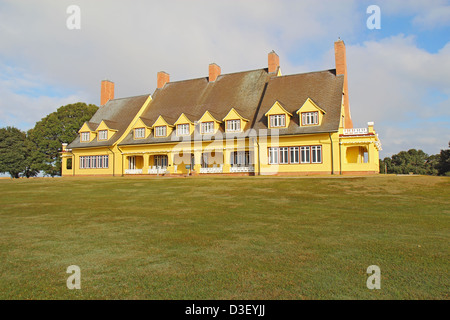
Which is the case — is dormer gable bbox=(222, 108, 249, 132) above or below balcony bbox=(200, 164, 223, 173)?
above

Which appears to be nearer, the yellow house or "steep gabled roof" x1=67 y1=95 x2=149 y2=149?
the yellow house

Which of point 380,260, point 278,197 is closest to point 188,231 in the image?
point 380,260

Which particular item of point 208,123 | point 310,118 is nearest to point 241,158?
point 208,123

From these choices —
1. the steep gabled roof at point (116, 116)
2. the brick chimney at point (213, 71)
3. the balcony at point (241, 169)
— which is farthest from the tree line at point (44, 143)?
the balcony at point (241, 169)

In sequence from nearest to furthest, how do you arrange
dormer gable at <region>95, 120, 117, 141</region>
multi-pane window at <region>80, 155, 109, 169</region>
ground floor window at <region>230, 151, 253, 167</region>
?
ground floor window at <region>230, 151, 253, 167</region> < dormer gable at <region>95, 120, 117, 141</region> < multi-pane window at <region>80, 155, 109, 169</region>

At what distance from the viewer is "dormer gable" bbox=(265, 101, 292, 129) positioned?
30547 millimetres

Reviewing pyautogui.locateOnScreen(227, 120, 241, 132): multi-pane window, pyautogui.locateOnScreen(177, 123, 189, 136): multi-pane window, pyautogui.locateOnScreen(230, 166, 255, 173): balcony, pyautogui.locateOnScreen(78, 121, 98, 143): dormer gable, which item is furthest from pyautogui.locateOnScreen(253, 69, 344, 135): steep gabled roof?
pyautogui.locateOnScreen(78, 121, 98, 143): dormer gable

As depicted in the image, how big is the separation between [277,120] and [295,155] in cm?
371

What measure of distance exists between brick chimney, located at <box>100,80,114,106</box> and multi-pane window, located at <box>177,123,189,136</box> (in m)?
17.1

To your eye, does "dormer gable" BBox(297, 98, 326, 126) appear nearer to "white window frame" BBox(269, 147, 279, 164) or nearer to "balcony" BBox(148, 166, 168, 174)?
"white window frame" BBox(269, 147, 279, 164)

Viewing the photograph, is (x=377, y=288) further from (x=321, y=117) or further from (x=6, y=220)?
(x=321, y=117)

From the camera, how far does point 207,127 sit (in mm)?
34250

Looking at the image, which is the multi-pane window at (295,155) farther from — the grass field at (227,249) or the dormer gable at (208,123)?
the grass field at (227,249)

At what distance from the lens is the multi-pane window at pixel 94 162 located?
4028cm
